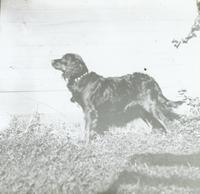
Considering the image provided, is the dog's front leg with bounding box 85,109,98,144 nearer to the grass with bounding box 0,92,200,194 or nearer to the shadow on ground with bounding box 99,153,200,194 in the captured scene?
the grass with bounding box 0,92,200,194

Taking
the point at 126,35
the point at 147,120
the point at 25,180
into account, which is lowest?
the point at 25,180

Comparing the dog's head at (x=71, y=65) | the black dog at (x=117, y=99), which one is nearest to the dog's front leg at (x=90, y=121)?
the black dog at (x=117, y=99)

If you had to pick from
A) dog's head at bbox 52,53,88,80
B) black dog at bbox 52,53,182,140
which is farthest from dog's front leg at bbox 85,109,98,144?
dog's head at bbox 52,53,88,80

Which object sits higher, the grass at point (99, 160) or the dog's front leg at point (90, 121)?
the dog's front leg at point (90, 121)

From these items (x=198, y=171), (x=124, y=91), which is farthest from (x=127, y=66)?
(x=198, y=171)

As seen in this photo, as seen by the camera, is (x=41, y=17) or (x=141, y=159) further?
(x=41, y=17)

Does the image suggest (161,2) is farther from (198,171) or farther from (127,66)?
(198,171)

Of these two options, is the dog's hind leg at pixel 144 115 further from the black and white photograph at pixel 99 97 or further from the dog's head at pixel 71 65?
the dog's head at pixel 71 65
